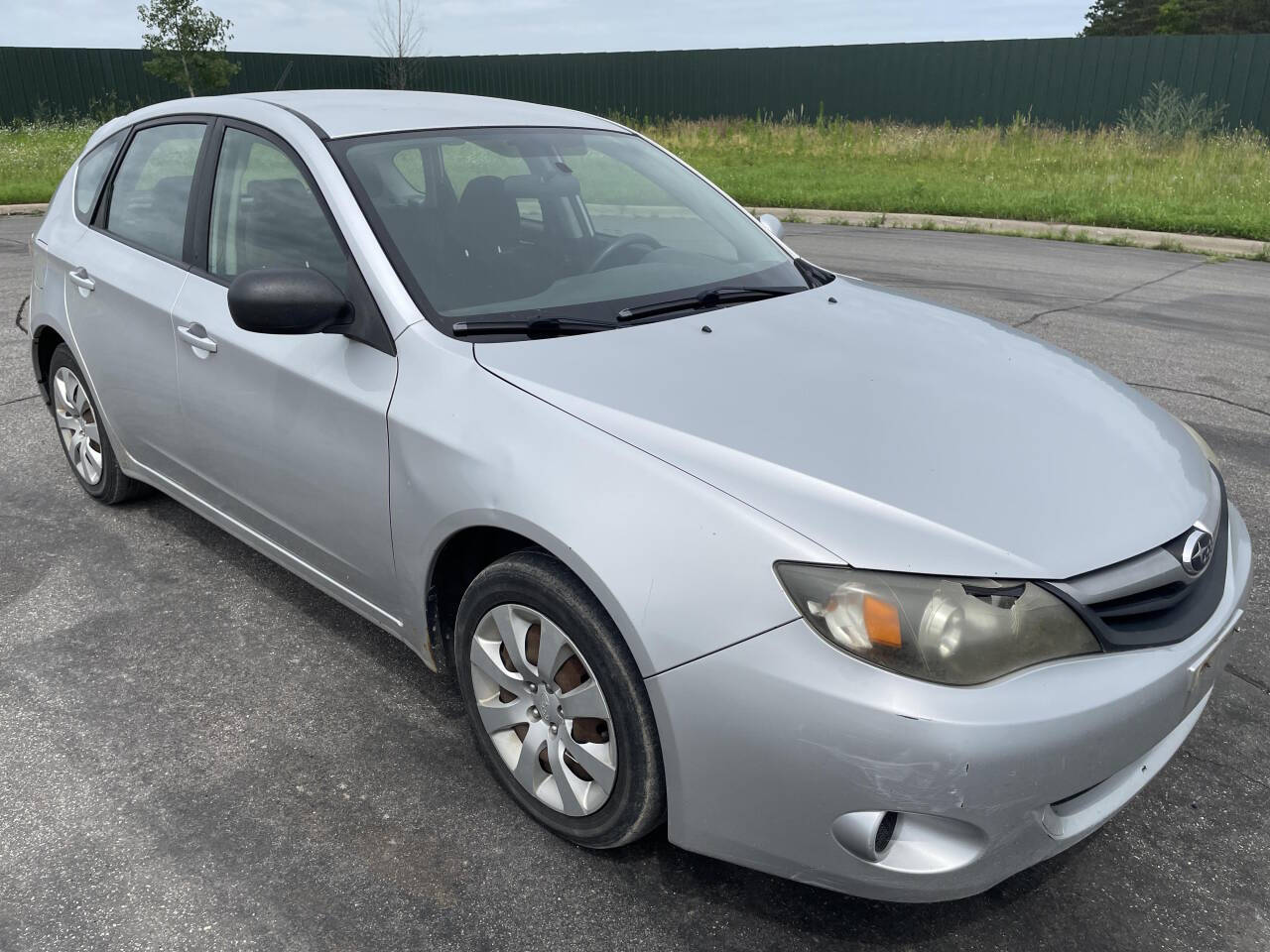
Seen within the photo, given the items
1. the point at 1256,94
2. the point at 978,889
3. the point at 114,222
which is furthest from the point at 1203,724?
the point at 1256,94

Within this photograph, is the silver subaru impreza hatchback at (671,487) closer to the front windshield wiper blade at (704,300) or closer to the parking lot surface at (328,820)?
the front windshield wiper blade at (704,300)

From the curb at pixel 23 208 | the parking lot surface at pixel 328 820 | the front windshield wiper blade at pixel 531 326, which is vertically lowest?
the parking lot surface at pixel 328 820

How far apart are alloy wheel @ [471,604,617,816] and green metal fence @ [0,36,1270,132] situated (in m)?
20.0

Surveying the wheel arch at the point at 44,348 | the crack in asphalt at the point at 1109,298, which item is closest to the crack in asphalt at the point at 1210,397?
the crack in asphalt at the point at 1109,298

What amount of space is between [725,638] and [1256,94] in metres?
25.3

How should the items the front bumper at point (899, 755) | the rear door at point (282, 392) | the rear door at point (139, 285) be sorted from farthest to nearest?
the rear door at point (139, 285) → the rear door at point (282, 392) → the front bumper at point (899, 755)

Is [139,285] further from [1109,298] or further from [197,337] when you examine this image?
[1109,298]

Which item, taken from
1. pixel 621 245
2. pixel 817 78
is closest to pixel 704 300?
pixel 621 245

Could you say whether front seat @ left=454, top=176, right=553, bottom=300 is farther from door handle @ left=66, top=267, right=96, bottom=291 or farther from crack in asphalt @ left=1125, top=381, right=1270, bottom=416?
crack in asphalt @ left=1125, top=381, right=1270, bottom=416

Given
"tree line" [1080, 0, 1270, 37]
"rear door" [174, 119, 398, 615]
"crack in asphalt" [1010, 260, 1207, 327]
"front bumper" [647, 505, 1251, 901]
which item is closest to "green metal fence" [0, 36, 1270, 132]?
"crack in asphalt" [1010, 260, 1207, 327]

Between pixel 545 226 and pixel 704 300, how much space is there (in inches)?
22.6

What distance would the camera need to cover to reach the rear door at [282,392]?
283 cm

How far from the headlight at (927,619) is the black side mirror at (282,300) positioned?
4.82ft

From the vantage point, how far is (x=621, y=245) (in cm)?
335
